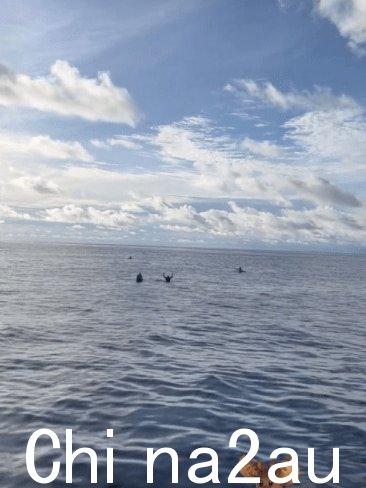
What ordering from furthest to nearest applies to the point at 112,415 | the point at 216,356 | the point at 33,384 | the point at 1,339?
the point at 1,339 < the point at 216,356 < the point at 33,384 < the point at 112,415

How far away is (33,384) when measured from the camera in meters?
21.5

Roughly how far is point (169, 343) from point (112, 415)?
48.3ft

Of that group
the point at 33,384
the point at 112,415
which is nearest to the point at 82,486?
the point at 112,415

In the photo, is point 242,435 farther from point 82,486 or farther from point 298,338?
point 298,338

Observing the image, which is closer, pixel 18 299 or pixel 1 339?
pixel 1 339

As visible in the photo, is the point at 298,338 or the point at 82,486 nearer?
the point at 82,486

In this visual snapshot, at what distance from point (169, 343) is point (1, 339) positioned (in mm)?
11978

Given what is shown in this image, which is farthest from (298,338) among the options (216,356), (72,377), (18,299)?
(18,299)

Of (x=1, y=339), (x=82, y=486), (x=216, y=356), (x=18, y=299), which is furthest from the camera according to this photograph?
(x=18, y=299)

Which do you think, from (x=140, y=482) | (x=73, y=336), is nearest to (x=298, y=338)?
(x=73, y=336)

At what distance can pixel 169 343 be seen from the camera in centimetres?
3266

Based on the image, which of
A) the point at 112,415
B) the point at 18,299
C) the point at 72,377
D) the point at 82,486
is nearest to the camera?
the point at 82,486

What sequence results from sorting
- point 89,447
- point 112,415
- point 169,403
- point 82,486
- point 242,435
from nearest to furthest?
point 82,486 < point 89,447 < point 242,435 < point 112,415 < point 169,403

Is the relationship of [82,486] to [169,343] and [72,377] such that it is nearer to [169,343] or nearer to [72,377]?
[72,377]
